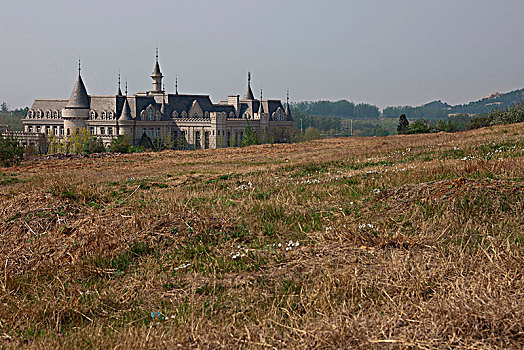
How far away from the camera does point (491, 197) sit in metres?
8.34

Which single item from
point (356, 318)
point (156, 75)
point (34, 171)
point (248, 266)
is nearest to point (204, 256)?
point (248, 266)

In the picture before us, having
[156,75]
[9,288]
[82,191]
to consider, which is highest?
[156,75]

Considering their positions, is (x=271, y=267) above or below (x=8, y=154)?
below

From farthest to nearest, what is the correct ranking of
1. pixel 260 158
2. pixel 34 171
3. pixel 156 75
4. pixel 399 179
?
1. pixel 156 75
2. pixel 260 158
3. pixel 34 171
4. pixel 399 179

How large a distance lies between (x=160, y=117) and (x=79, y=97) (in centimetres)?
1662

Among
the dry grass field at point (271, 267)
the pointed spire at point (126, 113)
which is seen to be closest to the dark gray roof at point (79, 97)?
the pointed spire at point (126, 113)

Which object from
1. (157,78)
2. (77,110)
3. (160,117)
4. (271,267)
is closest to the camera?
(271,267)

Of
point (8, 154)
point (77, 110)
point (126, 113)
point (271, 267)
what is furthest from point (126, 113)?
point (271, 267)

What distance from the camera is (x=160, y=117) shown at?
3964 inches

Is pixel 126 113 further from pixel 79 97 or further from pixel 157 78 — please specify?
pixel 157 78

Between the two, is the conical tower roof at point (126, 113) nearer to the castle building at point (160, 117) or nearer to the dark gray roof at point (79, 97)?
the castle building at point (160, 117)

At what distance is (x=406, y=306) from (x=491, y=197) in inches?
171

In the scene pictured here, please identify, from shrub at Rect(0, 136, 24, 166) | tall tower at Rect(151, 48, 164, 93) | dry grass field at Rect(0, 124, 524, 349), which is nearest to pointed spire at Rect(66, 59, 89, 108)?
tall tower at Rect(151, 48, 164, 93)

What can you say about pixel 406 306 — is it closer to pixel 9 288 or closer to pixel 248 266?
pixel 248 266
